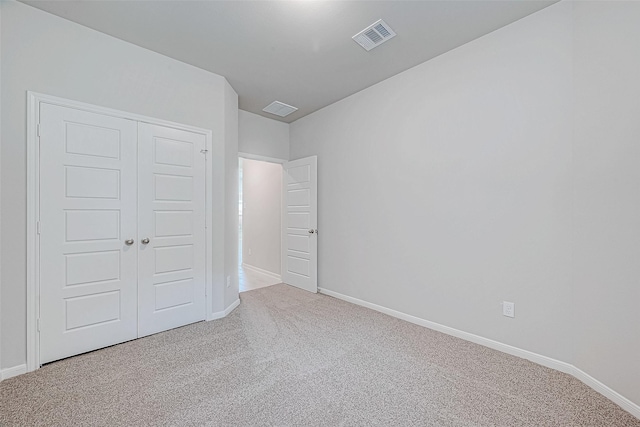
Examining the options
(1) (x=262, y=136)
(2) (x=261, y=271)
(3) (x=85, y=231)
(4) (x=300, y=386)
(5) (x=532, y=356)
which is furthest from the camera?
(2) (x=261, y=271)

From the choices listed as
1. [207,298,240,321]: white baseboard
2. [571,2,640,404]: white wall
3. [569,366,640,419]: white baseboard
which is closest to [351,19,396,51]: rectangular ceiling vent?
[571,2,640,404]: white wall

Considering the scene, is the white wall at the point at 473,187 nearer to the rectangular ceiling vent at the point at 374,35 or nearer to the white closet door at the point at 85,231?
the rectangular ceiling vent at the point at 374,35

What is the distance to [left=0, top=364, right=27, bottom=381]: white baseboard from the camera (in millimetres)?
1999

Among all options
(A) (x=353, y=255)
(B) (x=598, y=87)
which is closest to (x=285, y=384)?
(A) (x=353, y=255)

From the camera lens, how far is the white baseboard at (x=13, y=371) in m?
2.00

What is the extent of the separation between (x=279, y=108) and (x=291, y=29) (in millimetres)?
1838

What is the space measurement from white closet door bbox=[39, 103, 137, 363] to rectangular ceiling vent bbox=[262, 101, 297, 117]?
2010 millimetres

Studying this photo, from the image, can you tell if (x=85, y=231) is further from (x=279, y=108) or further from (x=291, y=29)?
(x=279, y=108)

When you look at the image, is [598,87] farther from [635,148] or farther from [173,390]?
[173,390]

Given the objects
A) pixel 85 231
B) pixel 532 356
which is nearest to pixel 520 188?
pixel 532 356

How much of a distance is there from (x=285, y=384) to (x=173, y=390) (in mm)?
797

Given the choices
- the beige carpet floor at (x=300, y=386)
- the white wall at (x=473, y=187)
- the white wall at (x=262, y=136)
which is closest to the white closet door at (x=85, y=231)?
the beige carpet floor at (x=300, y=386)

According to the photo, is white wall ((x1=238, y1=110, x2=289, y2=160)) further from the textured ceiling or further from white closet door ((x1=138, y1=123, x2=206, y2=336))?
white closet door ((x1=138, y1=123, x2=206, y2=336))

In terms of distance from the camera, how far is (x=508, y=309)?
2373 millimetres
